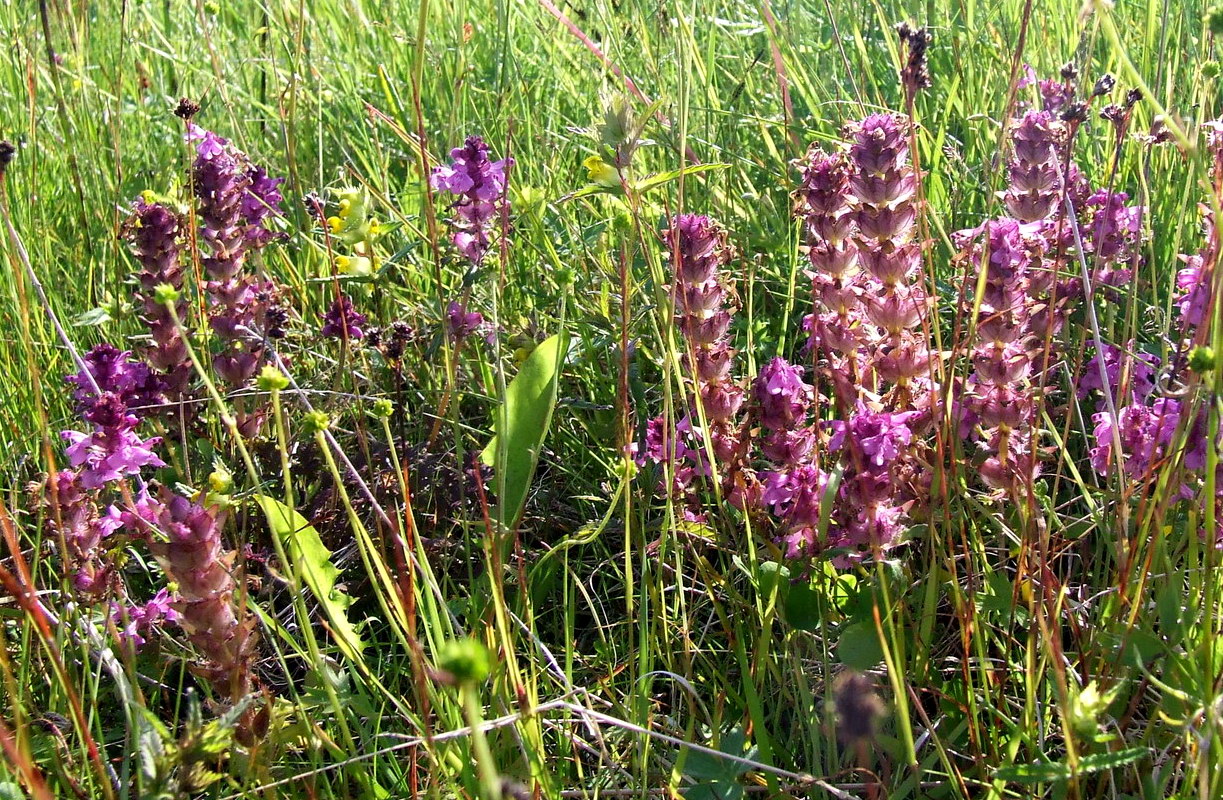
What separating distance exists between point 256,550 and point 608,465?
0.60 metres

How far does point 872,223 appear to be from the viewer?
157cm

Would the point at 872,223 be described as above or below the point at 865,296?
above

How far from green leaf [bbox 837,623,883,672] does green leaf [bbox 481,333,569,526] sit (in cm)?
52

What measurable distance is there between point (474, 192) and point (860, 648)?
44.5 inches

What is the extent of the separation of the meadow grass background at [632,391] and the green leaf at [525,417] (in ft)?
0.42

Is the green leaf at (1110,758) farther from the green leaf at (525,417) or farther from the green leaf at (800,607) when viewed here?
the green leaf at (525,417)

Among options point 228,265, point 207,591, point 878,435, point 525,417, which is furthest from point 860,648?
point 228,265

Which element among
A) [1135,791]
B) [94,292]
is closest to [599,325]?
[1135,791]

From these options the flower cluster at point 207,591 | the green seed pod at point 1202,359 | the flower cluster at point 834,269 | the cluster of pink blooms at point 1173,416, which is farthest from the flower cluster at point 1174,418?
the flower cluster at point 207,591

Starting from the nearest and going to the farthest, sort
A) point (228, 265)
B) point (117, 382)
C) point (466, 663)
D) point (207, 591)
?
point (466, 663), point (207, 591), point (117, 382), point (228, 265)

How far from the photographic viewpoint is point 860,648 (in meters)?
1.34

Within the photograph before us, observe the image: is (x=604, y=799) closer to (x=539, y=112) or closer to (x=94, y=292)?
(x=94, y=292)

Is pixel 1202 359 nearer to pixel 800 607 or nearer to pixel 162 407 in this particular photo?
pixel 800 607

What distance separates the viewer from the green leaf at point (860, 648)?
1.34m
